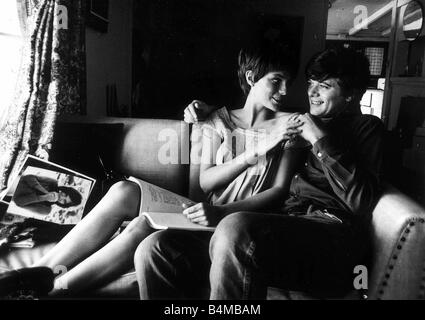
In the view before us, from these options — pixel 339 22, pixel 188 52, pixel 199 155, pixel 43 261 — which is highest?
pixel 339 22

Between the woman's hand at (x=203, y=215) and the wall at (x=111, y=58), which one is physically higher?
the wall at (x=111, y=58)

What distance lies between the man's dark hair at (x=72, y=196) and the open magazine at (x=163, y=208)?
169 millimetres

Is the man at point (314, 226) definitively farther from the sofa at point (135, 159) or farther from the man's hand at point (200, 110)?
the man's hand at point (200, 110)

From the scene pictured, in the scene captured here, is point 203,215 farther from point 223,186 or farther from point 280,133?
point 280,133

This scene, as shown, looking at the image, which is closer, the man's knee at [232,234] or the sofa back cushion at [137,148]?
the man's knee at [232,234]

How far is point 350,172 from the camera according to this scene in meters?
1.02

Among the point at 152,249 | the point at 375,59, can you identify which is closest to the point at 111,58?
the point at 152,249

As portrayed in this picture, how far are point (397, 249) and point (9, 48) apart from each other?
1.33m

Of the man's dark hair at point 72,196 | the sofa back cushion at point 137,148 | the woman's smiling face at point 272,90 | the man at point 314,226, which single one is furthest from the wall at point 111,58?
the man at point 314,226

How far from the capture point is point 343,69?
1115 mm

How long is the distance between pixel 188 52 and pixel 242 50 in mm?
170

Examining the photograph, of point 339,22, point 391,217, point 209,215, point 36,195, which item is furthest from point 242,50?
point 36,195

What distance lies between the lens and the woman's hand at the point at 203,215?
1.04m

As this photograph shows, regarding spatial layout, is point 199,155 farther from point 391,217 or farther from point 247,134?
point 391,217
